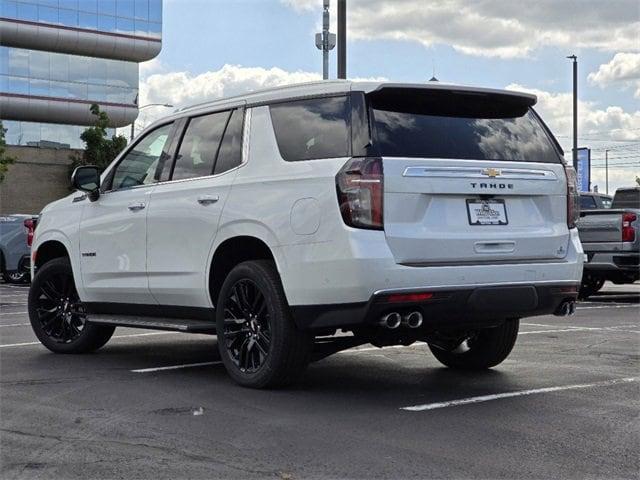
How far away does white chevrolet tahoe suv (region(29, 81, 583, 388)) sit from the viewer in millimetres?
6020

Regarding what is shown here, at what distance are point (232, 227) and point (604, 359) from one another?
11.6 feet

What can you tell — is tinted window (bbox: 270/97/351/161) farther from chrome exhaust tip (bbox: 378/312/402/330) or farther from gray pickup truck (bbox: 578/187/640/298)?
gray pickup truck (bbox: 578/187/640/298)

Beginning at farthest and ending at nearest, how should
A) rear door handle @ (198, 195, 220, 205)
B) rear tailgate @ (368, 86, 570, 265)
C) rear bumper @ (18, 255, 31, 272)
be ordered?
rear bumper @ (18, 255, 31, 272) → rear door handle @ (198, 195, 220, 205) → rear tailgate @ (368, 86, 570, 265)

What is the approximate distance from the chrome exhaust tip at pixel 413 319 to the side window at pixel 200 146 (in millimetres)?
2031

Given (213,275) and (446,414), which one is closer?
(446,414)

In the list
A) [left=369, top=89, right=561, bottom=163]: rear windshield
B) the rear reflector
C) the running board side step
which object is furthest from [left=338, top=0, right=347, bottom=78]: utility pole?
[left=369, top=89, right=561, bottom=163]: rear windshield

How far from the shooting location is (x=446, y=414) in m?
5.85

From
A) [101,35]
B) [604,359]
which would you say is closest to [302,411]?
[604,359]

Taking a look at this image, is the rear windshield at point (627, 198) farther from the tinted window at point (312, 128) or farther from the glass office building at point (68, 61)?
the glass office building at point (68, 61)

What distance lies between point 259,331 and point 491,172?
1845 millimetres

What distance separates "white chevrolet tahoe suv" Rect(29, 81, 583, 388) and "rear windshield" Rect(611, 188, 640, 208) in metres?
14.2

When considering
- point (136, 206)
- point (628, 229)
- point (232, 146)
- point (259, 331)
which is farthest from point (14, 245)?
point (259, 331)

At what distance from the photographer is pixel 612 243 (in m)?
15.7

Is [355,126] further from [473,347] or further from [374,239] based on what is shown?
[473,347]
